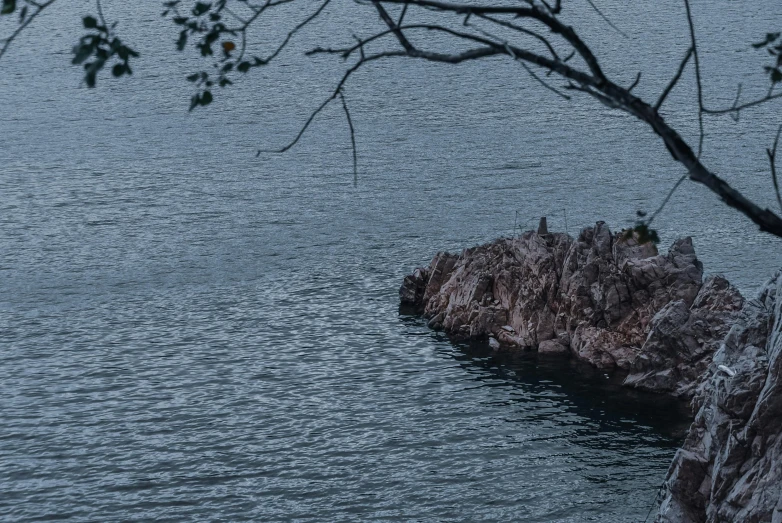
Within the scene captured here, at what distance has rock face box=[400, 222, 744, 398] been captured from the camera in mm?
47531

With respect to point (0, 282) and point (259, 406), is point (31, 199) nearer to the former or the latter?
point (0, 282)

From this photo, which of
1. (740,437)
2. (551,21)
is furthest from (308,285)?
(551,21)

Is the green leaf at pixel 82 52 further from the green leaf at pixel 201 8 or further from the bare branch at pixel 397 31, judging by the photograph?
the bare branch at pixel 397 31

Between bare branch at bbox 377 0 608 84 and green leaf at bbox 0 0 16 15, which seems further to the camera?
green leaf at bbox 0 0 16 15

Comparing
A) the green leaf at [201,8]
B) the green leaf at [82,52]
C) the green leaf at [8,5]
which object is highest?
the green leaf at [201,8]

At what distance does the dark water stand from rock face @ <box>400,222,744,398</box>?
1711 mm

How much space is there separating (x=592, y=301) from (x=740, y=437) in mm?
28542

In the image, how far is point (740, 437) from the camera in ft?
78.7

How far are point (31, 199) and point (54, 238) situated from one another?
10.2m

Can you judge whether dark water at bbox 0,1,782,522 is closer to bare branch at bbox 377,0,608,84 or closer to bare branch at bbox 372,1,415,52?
bare branch at bbox 372,1,415,52

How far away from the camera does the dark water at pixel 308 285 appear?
131ft

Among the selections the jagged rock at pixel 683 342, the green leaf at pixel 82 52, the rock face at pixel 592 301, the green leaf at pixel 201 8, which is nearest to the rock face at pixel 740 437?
the green leaf at pixel 201 8

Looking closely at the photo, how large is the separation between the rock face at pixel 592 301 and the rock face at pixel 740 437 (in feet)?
69.5

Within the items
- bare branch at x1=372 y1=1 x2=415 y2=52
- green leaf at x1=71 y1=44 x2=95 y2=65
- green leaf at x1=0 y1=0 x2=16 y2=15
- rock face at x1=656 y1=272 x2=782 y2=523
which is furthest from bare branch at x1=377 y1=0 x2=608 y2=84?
rock face at x1=656 y1=272 x2=782 y2=523
